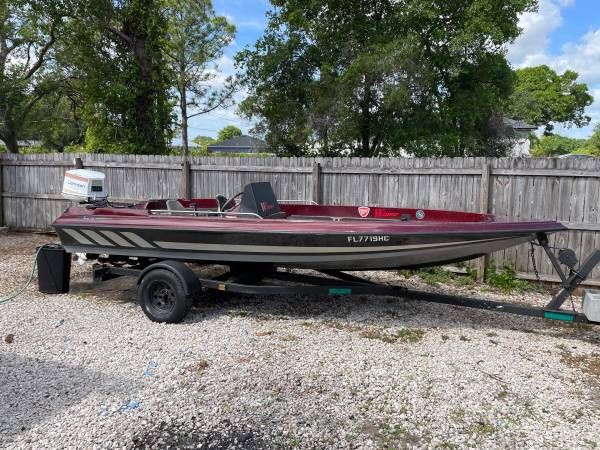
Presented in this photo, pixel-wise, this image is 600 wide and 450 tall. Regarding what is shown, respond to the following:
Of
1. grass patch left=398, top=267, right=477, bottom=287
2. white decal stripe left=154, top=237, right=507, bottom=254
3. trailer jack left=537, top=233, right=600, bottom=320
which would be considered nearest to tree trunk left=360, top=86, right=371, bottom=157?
grass patch left=398, top=267, right=477, bottom=287

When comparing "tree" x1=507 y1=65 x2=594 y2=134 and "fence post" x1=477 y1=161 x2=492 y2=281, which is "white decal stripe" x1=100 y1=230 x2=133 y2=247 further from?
"tree" x1=507 y1=65 x2=594 y2=134

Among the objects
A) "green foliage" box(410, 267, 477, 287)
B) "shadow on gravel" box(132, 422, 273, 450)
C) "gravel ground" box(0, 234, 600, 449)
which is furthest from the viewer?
"green foliage" box(410, 267, 477, 287)

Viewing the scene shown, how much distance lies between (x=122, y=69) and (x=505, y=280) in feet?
34.7

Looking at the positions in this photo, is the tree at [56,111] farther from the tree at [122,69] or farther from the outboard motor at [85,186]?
the outboard motor at [85,186]

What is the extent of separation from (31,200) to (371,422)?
30.4 feet

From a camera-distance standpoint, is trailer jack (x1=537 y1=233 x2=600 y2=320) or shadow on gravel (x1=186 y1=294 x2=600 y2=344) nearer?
trailer jack (x1=537 y1=233 x2=600 y2=320)

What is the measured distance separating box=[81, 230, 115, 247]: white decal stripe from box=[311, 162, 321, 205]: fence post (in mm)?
3399

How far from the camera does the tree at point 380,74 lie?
11.9 m

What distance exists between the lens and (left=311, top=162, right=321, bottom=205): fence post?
311 inches

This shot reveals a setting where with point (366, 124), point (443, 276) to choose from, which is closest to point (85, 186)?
point (443, 276)

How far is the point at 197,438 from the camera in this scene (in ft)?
10.2

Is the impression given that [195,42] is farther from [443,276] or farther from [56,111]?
[443,276]

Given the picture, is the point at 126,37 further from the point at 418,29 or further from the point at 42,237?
the point at 418,29

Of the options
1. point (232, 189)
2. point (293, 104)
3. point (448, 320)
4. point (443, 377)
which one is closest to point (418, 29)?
point (293, 104)
